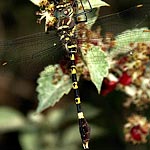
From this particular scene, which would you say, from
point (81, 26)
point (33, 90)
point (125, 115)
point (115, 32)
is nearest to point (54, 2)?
point (81, 26)

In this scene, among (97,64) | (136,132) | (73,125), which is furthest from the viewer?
(73,125)

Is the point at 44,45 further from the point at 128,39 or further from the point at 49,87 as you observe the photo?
the point at 128,39

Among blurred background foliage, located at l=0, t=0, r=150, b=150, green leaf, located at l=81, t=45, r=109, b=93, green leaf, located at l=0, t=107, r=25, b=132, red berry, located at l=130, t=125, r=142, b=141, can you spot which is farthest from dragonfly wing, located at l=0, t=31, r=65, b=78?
green leaf, located at l=0, t=107, r=25, b=132

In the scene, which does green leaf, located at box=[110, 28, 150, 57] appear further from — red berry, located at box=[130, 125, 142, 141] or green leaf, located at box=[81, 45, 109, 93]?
red berry, located at box=[130, 125, 142, 141]

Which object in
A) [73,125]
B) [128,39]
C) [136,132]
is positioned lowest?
[73,125]

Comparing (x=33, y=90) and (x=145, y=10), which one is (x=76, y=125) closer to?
(x=33, y=90)

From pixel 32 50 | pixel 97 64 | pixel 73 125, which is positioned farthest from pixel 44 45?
pixel 73 125
